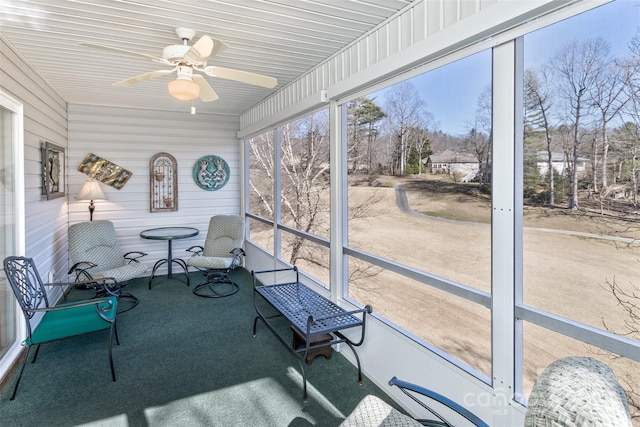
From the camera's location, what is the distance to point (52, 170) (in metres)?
4.14

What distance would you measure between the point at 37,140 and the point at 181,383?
2.94 meters

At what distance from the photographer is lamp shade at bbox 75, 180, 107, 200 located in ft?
15.6

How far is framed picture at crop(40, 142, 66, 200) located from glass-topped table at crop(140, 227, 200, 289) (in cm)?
118

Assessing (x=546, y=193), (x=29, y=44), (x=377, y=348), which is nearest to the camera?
(x=546, y=193)

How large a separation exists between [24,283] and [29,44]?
1988 mm

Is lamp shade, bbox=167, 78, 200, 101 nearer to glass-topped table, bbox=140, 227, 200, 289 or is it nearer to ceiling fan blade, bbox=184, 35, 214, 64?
ceiling fan blade, bbox=184, 35, 214, 64

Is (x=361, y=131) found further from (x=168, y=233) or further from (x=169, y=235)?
(x=168, y=233)

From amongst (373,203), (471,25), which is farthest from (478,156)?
(373,203)

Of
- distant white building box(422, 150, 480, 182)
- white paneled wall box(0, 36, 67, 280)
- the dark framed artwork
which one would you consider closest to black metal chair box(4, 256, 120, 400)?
white paneled wall box(0, 36, 67, 280)

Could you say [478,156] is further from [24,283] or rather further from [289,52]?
[24,283]

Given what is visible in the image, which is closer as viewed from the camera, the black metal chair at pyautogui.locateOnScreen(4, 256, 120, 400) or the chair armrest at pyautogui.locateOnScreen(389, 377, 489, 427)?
the chair armrest at pyautogui.locateOnScreen(389, 377, 489, 427)

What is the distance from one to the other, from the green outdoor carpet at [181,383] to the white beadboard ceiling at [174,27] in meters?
2.65

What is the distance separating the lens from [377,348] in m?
2.69

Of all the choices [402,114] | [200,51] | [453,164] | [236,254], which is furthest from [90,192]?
[453,164]
